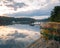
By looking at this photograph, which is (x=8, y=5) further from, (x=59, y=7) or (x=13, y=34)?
(x=59, y=7)

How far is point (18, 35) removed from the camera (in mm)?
4594

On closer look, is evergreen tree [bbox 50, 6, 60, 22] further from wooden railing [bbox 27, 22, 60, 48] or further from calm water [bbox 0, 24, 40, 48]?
calm water [bbox 0, 24, 40, 48]

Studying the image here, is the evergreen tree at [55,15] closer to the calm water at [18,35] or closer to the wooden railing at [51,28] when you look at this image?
the wooden railing at [51,28]

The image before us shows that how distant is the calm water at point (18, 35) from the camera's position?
4519 mm

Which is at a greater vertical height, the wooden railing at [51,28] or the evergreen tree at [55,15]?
the evergreen tree at [55,15]

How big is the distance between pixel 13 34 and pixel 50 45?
1.03 m

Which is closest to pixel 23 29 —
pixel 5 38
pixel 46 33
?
pixel 5 38

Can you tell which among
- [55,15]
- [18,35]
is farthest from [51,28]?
[18,35]

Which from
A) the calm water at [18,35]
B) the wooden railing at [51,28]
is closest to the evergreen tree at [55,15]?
the wooden railing at [51,28]

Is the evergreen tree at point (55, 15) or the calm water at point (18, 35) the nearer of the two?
the evergreen tree at point (55, 15)

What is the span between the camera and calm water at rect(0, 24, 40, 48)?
4.52m

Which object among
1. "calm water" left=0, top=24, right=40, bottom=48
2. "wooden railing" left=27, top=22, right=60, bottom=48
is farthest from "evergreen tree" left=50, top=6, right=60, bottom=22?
"calm water" left=0, top=24, right=40, bottom=48

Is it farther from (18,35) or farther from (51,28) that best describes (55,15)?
(18,35)

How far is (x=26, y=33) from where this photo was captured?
181 inches
